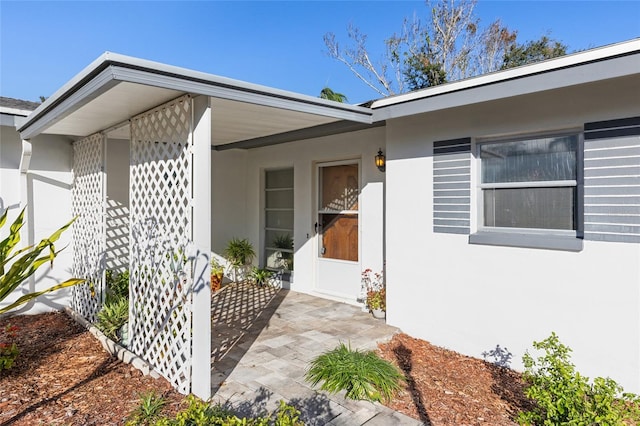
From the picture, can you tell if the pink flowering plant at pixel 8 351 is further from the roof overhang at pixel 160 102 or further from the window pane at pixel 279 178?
the window pane at pixel 279 178

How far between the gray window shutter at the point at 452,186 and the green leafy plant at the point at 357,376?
5.75 ft

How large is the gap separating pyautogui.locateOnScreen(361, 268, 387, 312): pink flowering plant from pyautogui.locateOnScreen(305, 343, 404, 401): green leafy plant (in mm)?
1669

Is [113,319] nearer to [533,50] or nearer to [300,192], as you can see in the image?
[300,192]

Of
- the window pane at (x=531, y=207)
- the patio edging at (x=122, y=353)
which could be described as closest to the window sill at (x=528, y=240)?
the window pane at (x=531, y=207)

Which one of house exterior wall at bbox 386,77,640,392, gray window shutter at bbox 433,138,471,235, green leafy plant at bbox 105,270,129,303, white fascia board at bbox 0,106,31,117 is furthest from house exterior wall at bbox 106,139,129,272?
gray window shutter at bbox 433,138,471,235

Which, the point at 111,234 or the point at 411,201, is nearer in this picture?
the point at 411,201

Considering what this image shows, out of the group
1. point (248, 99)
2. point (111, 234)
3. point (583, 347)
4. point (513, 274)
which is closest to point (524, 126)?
point (513, 274)

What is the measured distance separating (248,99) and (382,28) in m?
14.1

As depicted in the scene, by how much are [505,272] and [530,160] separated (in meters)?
1.17

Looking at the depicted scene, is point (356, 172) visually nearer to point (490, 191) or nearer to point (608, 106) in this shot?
point (490, 191)

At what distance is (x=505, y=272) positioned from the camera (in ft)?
13.4

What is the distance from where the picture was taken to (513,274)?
405 cm

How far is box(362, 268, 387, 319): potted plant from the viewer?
5441 mm

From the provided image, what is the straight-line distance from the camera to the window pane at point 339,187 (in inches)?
255
